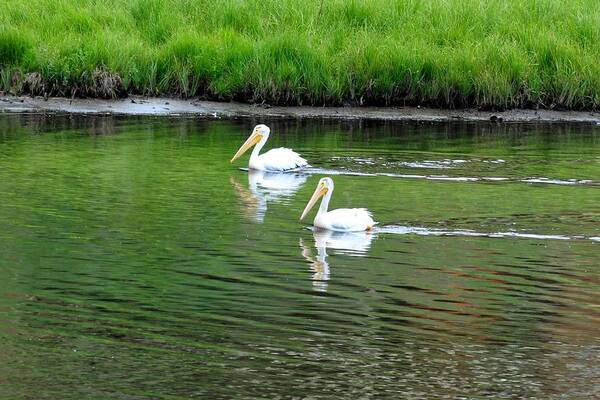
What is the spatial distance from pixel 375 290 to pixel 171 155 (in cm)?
721

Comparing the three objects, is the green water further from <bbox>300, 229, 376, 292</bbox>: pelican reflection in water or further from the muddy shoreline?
the muddy shoreline

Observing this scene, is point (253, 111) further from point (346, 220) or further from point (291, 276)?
point (291, 276)

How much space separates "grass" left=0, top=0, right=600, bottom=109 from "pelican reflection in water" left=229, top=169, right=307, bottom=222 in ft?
17.1

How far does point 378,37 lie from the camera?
2245 cm

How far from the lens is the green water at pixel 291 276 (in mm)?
7609

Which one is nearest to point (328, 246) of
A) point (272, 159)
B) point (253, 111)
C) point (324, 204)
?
point (324, 204)

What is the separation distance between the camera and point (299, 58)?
21.3m

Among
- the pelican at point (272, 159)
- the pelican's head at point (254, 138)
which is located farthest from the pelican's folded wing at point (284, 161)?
the pelican's head at point (254, 138)

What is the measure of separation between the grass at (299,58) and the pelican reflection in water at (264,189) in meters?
5.20

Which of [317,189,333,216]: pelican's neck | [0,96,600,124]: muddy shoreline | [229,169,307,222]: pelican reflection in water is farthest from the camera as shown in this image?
[0,96,600,124]: muddy shoreline

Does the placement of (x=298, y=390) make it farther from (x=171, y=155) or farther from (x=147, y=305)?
(x=171, y=155)

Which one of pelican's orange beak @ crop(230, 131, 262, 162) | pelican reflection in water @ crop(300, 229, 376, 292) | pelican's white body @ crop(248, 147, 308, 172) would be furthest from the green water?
pelican's white body @ crop(248, 147, 308, 172)

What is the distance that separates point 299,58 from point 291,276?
11543 mm

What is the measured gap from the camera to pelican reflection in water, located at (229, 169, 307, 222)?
13.3 m
